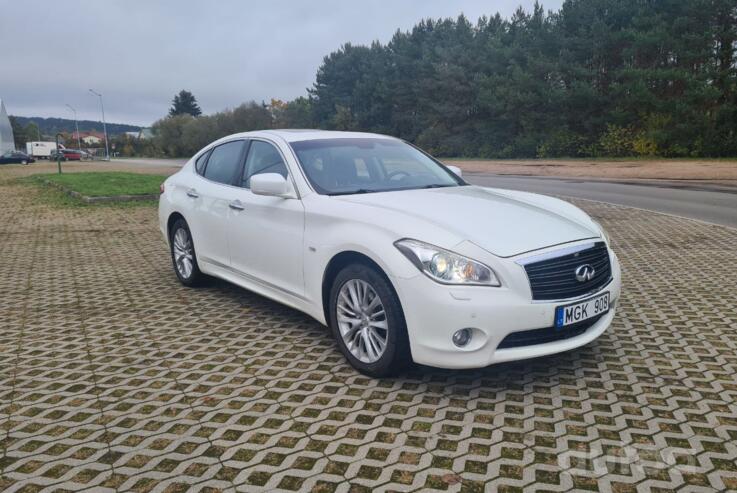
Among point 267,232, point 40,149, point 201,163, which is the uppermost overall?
point 40,149

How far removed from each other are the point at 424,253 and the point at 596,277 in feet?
4.14

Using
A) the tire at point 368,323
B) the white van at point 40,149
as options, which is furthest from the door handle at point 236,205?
the white van at point 40,149

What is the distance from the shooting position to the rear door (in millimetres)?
5641

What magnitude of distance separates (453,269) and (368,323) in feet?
2.48

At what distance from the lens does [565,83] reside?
45.1m

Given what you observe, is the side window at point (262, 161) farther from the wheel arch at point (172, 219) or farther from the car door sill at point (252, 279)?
the wheel arch at point (172, 219)

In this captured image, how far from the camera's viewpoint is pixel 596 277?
410 cm

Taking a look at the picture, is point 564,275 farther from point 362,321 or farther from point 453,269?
point 362,321

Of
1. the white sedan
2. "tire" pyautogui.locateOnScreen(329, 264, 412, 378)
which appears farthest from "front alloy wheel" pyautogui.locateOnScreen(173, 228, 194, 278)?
"tire" pyautogui.locateOnScreen(329, 264, 412, 378)

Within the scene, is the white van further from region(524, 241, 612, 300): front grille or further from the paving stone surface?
region(524, 241, 612, 300): front grille

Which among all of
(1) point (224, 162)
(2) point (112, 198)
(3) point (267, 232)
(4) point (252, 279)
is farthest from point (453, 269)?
(2) point (112, 198)

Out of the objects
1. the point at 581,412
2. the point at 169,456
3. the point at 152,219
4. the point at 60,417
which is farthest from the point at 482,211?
the point at 152,219

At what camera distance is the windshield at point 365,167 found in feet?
15.9

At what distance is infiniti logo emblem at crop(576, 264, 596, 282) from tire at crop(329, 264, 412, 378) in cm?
117
